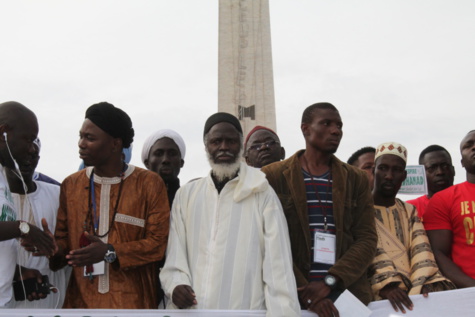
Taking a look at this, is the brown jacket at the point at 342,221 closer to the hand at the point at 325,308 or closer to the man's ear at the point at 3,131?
the hand at the point at 325,308

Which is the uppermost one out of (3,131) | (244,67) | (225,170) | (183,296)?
(244,67)

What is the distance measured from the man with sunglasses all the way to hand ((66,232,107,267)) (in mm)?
2186

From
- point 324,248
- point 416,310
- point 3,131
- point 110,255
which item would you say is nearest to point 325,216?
point 324,248

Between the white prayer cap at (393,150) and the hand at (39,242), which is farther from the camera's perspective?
the white prayer cap at (393,150)

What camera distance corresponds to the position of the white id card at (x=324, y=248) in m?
3.45

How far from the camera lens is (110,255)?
10.7 feet

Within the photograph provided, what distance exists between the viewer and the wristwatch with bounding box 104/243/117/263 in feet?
10.7

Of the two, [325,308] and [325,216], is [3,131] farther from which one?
[325,308]

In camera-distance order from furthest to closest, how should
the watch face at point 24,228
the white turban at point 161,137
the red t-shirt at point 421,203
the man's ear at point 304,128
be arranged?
the red t-shirt at point 421,203
the white turban at point 161,137
the man's ear at point 304,128
the watch face at point 24,228

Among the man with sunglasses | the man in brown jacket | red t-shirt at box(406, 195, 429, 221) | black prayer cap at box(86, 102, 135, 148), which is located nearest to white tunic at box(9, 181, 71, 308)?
black prayer cap at box(86, 102, 135, 148)

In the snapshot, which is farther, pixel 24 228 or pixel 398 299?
pixel 398 299

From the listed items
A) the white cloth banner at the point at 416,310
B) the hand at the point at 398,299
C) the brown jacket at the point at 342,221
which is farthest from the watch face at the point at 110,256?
the hand at the point at 398,299

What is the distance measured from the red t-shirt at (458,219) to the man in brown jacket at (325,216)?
77 cm

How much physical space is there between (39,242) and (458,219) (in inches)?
109
